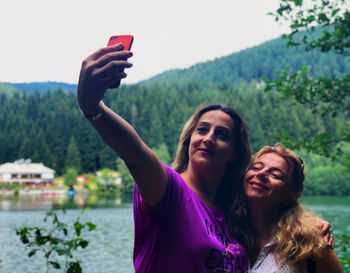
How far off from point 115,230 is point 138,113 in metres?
73.7

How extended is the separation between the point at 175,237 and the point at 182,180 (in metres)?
0.24

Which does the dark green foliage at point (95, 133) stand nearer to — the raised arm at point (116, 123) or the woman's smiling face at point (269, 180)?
the woman's smiling face at point (269, 180)

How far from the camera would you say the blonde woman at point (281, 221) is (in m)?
2.41

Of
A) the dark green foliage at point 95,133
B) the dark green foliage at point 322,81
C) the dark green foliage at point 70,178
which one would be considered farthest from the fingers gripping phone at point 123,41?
the dark green foliage at point 70,178

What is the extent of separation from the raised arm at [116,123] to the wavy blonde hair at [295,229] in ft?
2.85

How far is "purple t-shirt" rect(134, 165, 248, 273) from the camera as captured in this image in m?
1.95

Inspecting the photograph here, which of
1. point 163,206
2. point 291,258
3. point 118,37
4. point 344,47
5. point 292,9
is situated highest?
point 292,9

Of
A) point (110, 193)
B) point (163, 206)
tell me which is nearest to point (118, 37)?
point (163, 206)

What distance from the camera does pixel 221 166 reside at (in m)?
2.36

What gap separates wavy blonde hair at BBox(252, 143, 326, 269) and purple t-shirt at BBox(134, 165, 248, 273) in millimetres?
507

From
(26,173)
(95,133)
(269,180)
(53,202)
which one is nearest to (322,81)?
(269,180)

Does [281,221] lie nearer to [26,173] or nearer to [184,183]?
[184,183]

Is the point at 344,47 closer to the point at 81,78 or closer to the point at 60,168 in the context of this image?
the point at 81,78

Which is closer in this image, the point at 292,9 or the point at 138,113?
the point at 292,9
